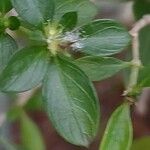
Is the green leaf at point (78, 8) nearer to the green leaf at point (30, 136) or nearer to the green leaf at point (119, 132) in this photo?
the green leaf at point (119, 132)

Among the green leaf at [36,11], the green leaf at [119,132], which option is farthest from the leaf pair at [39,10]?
the green leaf at [119,132]

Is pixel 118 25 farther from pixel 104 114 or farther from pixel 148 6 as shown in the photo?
pixel 104 114

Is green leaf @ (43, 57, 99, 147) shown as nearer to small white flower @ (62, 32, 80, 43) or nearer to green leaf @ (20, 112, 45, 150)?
small white flower @ (62, 32, 80, 43)

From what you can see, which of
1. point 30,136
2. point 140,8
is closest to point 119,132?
point 140,8

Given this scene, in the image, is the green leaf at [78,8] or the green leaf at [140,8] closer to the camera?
the green leaf at [78,8]

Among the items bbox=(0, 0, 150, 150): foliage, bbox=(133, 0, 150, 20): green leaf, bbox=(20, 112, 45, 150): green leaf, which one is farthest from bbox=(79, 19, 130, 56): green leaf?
bbox=(20, 112, 45, 150): green leaf

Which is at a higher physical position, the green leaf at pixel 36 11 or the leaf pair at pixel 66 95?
the green leaf at pixel 36 11

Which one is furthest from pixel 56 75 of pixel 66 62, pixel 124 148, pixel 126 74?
pixel 126 74
